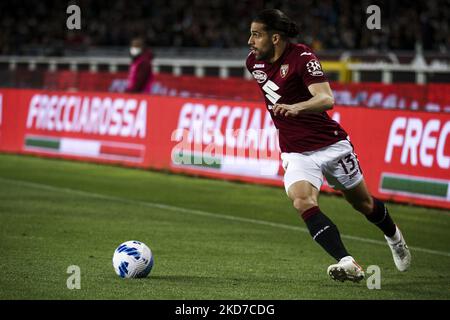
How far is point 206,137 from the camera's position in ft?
60.5

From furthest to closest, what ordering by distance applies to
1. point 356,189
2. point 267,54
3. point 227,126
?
point 227,126 → point 356,189 → point 267,54

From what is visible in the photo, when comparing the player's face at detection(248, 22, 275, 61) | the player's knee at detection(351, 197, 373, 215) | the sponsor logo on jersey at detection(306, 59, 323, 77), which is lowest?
the player's knee at detection(351, 197, 373, 215)

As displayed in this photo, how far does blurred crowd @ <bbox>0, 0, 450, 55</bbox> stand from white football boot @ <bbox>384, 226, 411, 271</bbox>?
67.2 ft

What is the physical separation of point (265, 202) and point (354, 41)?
17422 millimetres


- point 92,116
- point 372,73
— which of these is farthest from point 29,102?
point 372,73

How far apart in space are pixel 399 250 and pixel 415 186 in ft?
19.0

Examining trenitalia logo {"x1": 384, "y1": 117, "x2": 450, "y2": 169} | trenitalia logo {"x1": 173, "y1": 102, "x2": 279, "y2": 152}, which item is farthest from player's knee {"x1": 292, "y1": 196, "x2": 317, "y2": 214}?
trenitalia logo {"x1": 173, "y1": 102, "x2": 279, "y2": 152}

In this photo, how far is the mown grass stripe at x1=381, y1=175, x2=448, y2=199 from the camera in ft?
48.1

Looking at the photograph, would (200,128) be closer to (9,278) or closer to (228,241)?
(228,241)

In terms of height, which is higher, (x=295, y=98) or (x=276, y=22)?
(x=276, y=22)

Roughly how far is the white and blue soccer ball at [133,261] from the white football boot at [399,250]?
7.33 ft

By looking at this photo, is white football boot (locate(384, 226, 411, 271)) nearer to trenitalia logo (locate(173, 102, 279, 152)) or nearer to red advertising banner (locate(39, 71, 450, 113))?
red advertising banner (locate(39, 71, 450, 113))

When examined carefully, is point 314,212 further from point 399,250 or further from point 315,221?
point 399,250

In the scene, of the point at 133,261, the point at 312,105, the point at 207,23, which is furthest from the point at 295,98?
the point at 207,23
